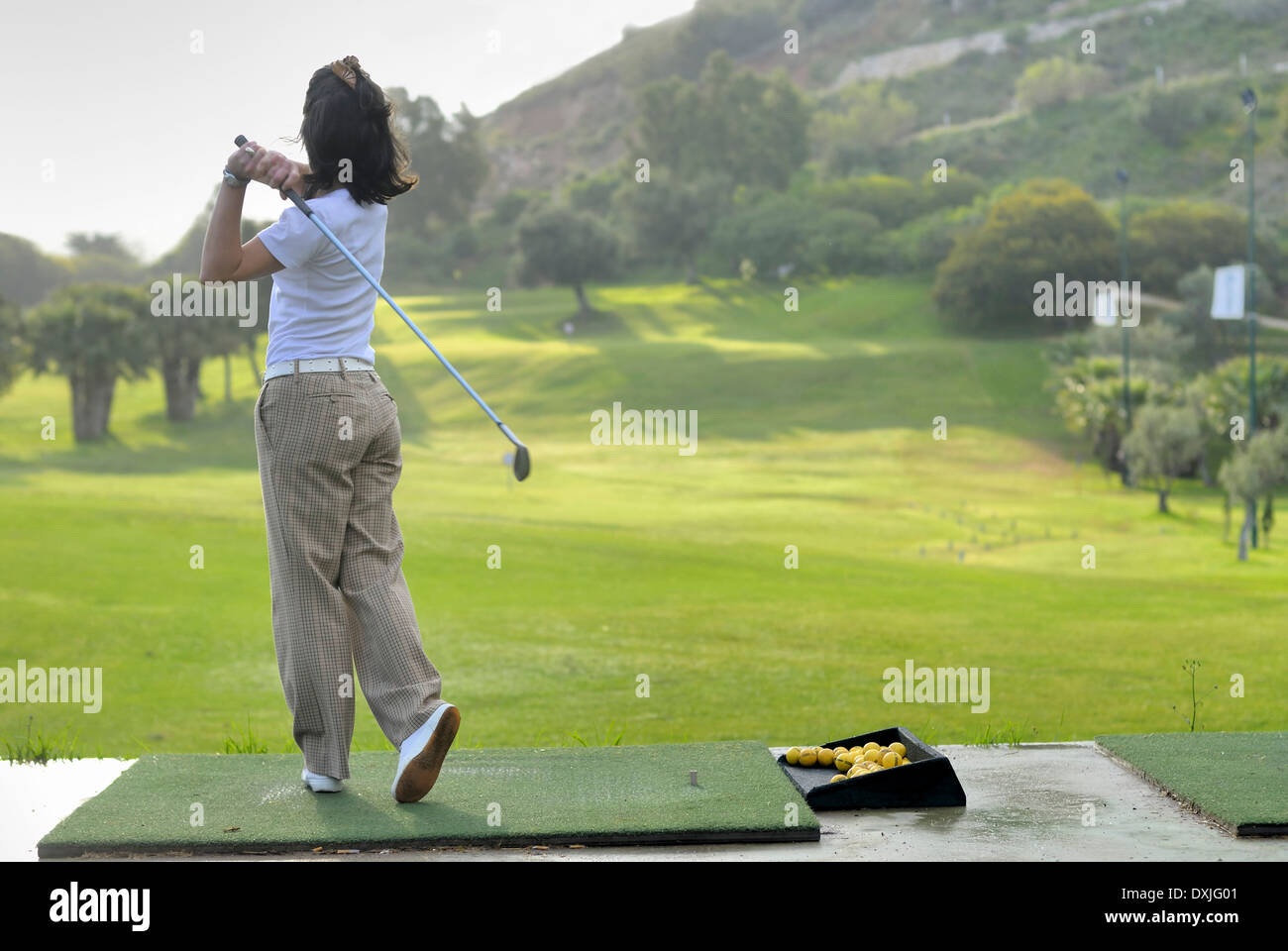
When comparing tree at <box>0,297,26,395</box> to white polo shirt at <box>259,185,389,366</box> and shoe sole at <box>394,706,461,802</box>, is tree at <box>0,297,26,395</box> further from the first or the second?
shoe sole at <box>394,706,461,802</box>

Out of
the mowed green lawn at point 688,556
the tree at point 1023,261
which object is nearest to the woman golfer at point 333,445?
the mowed green lawn at point 688,556

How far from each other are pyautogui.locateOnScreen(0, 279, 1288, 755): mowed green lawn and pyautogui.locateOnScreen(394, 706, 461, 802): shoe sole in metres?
1.22

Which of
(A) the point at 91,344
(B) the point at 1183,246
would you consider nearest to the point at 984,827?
(A) the point at 91,344

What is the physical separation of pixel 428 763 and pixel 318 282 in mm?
1201

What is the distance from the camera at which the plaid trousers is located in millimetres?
3262

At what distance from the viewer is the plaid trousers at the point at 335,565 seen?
10.7ft

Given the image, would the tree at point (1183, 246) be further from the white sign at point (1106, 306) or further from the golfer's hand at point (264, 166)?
the golfer's hand at point (264, 166)

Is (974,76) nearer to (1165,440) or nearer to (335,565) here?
(1165,440)

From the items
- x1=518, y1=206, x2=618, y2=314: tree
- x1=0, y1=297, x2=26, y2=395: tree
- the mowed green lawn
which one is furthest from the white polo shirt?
x1=518, y1=206, x2=618, y2=314: tree

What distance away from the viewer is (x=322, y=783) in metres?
3.41

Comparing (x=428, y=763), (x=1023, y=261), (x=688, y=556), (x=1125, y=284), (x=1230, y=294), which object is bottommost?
(x=688, y=556)

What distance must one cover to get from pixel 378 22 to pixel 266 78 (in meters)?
1.36
